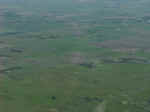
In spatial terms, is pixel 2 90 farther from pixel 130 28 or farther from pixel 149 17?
pixel 149 17

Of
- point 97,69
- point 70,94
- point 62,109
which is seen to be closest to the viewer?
point 62,109

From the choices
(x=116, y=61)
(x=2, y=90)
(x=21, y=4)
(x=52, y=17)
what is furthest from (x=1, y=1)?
(x=2, y=90)

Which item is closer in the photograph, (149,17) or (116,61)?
(116,61)

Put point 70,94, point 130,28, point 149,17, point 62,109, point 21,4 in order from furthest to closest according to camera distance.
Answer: point 21,4, point 149,17, point 130,28, point 70,94, point 62,109

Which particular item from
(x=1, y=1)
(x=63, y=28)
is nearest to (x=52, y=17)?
(x=63, y=28)

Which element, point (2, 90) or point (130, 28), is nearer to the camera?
point (2, 90)

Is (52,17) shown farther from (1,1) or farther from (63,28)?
(1,1)
